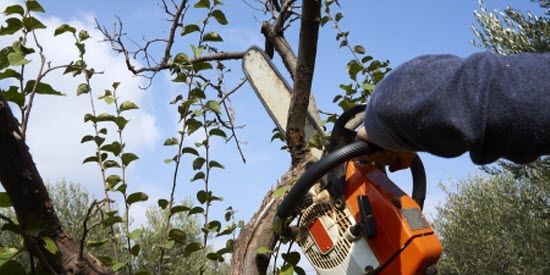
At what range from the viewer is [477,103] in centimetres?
92

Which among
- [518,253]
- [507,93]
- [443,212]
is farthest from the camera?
[443,212]

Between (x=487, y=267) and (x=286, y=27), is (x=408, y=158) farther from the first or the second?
(x=487, y=267)

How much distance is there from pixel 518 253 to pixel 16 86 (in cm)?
1567

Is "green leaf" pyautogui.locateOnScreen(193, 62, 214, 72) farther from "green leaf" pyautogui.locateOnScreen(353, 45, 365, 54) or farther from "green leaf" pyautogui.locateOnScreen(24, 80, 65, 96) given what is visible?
"green leaf" pyautogui.locateOnScreen(353, 45, 365, 54)

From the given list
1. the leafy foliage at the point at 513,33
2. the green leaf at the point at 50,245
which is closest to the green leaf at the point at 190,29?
the green leaf at the point at 50,245

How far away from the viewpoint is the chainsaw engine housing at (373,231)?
1.38 meters

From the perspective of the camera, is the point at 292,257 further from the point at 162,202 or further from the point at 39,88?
the point at 39,88

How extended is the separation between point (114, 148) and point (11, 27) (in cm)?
48

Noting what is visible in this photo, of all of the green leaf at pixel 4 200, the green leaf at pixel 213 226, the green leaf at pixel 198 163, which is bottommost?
the green leaf at pixel 213 226

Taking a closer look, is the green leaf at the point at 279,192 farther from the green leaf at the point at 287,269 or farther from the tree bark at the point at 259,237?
the green leaf at the point at 287,269

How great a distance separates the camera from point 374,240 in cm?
141

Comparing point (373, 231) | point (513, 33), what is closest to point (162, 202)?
point (373, 231)

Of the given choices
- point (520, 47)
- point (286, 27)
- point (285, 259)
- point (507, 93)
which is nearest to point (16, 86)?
point (285, 259)

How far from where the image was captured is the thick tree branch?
182cm
